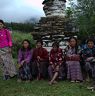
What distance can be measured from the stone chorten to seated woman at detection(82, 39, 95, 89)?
1.25 metres

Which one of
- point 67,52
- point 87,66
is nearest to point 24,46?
point 67,52

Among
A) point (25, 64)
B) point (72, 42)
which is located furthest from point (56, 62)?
point (25, 64)

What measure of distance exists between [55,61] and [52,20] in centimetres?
160

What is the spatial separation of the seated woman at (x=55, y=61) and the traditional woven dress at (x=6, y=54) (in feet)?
4.04

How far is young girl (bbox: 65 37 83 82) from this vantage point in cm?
941

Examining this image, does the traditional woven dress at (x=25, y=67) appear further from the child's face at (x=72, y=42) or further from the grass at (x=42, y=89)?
the child's face at (x=72, y=42)

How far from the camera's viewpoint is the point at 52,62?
9.74 metres

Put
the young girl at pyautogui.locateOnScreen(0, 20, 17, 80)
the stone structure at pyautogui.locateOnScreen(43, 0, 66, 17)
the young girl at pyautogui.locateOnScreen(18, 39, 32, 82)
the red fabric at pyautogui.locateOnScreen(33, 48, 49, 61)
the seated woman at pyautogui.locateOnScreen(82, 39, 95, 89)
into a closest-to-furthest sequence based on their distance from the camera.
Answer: the seated woman at pyautogui.locateOnScreen(82, 39, 95, 89) → the young girl at pyautogui.locateOnScreen(18, 39, 32, 82) → the red fabric at pyautogui.locateOnScreen(33, 48, 49, 61) → the young girl at pyautogui.locateOnScreen(0, 20, 17, 80) → the stone structure at pyautogui.locateOnScreen(43, 0, 66, 17)

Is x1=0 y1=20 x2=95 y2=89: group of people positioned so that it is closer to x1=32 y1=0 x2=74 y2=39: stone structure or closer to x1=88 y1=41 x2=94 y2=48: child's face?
x1=88 y1=41 x2=94 y2=48: child's face

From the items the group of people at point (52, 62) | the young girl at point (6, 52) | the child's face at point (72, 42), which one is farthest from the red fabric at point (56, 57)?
the young girl at point (6, 52)

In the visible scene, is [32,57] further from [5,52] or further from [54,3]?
[54,3]

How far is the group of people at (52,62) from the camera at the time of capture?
9.45 metres

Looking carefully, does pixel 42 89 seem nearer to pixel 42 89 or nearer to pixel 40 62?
pixel 42 89

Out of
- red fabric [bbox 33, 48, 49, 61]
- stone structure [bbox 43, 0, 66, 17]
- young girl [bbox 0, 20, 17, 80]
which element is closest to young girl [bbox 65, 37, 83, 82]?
red fabric [bbox 33, 48, 49, 61]
